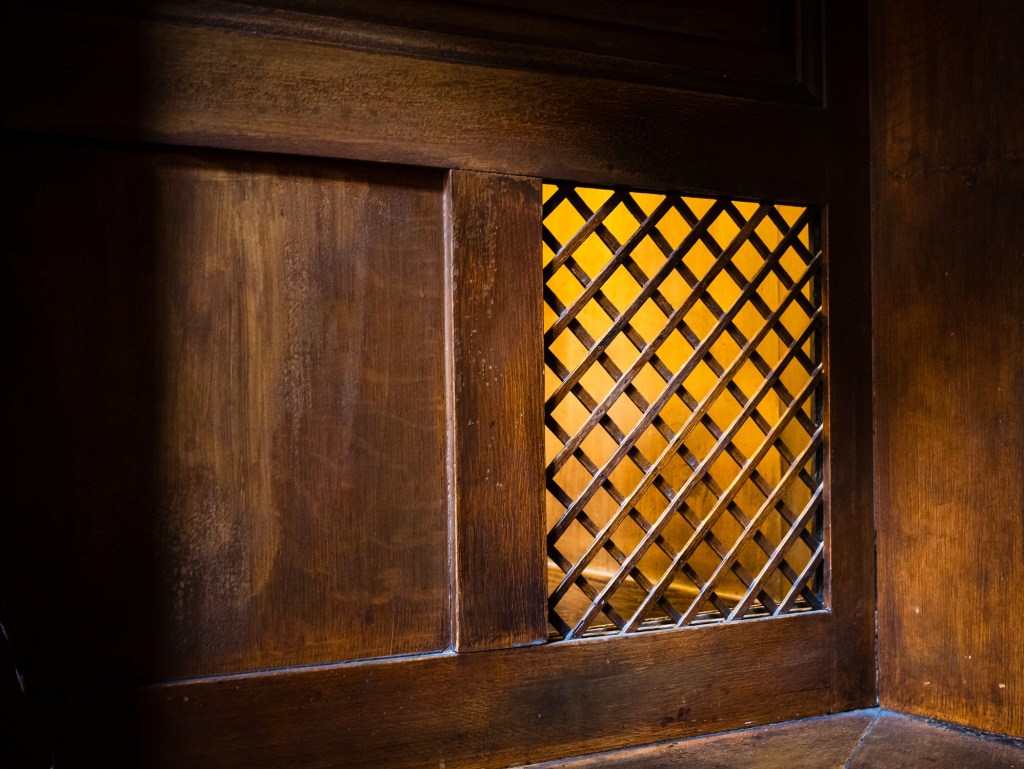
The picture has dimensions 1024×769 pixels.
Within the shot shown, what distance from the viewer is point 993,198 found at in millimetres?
1827

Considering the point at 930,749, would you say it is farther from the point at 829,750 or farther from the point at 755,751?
the point at 755,751

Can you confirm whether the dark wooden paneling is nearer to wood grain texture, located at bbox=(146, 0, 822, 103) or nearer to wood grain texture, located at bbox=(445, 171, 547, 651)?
wood grain texture, located at bbox=(445, 171, 547, 651)

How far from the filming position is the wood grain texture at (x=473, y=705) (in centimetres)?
147

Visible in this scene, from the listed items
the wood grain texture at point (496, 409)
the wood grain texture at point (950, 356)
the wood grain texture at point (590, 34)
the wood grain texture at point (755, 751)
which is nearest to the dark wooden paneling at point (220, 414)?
the wood grain texture at point (496, 409)

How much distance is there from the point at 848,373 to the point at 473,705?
111cm

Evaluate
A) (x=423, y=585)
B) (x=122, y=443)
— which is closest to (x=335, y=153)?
(x=122, y=443)

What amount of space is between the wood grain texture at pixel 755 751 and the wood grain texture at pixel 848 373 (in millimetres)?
167

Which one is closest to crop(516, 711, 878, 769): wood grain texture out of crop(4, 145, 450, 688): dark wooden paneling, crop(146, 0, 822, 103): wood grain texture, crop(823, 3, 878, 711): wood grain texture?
crop(823, 3, 878, 711): wood grain texture

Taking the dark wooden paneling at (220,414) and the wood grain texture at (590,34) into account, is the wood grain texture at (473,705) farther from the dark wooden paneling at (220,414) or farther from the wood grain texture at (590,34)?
the wood grain texture at (590,34)

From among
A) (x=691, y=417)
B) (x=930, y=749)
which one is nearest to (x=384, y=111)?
(x=691, y=417)

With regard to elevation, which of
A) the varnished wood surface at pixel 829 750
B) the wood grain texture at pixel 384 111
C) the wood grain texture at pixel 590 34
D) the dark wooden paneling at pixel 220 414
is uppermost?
the wood grain texture at pixel 590 34

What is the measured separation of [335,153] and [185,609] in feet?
2.75

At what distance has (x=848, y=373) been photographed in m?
2.02

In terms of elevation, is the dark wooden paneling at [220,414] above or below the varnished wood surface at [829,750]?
above
